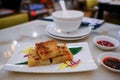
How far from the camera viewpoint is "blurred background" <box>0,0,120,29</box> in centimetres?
121

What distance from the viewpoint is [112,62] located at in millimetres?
625

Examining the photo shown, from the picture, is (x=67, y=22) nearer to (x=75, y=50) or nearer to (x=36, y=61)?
(x=75, y=50)

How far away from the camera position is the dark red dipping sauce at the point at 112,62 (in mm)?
595

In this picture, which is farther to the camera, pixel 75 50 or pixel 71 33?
pixel 71 33

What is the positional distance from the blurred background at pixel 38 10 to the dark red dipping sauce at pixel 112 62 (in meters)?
0.82

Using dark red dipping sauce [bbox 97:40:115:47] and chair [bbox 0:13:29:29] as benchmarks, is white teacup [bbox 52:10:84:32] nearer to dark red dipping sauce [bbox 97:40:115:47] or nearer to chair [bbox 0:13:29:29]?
dark red dipping sauce [bbox 97:40:115:47]

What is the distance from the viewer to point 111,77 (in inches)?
22.0

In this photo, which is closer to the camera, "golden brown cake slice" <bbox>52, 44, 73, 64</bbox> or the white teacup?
"golden brown cake slice" <bbox>52, 44, 73, 64</bbox>

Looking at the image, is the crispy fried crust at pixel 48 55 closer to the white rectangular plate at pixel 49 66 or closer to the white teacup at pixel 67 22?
the white rectangular plate at pixel 49 66

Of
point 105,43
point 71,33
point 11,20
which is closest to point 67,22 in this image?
point 71,33

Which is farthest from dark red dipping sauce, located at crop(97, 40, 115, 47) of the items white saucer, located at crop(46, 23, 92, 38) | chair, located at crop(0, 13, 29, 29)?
chair, located at crop(0, 13, 29, 29)

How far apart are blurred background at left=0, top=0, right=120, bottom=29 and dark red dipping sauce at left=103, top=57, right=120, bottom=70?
0.82m

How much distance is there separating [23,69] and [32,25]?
57 centimetres

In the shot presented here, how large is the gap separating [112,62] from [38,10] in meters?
2.27
